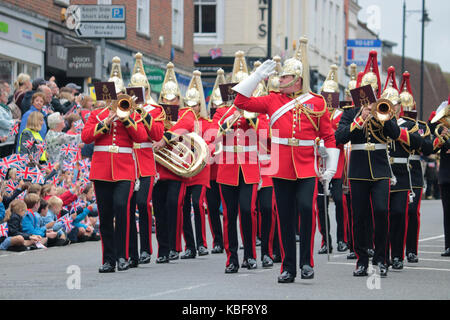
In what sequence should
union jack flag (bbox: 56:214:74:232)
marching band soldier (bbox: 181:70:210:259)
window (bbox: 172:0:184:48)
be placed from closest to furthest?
marching band soldier (bbox: 181:70:210:259) < union jack flag (bbox: 56:214:74:232) < window (bbox: 172:0:184:48)

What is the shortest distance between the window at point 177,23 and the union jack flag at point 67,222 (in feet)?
69.8

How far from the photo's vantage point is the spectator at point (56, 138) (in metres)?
17.9

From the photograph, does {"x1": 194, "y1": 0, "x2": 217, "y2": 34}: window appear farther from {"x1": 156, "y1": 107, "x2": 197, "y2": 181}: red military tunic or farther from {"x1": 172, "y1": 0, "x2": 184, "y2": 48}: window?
{"x1": 156, "y1": 107, "x2": 197, "y2": 181}: red military tunic

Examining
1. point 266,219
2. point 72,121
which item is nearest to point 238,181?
point 266,219

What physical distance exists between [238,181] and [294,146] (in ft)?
5.72

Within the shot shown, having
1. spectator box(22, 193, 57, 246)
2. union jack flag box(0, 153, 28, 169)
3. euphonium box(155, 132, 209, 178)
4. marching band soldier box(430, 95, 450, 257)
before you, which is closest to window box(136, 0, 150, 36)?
union jack flag box(0, 153, 28, 169)

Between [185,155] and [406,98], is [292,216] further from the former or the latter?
[406,98]

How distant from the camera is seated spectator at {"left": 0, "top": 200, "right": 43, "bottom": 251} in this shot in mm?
15781

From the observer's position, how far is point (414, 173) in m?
14.6

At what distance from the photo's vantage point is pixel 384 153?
12.5 metres

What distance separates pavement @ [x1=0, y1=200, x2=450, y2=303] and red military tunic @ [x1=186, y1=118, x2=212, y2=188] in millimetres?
1006

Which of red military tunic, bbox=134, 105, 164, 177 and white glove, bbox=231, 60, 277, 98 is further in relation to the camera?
red military tunic, bbox=134, 105, 164, 177

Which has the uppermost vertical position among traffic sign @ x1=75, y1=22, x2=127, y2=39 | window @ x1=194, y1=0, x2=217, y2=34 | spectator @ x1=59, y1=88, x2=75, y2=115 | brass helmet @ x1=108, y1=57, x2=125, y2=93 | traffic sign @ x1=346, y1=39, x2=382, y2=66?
window @ x1=194, y1=0, x2=217, y2=34

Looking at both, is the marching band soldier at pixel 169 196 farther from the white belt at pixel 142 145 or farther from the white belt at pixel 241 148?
the white belt at pixel 241 148
